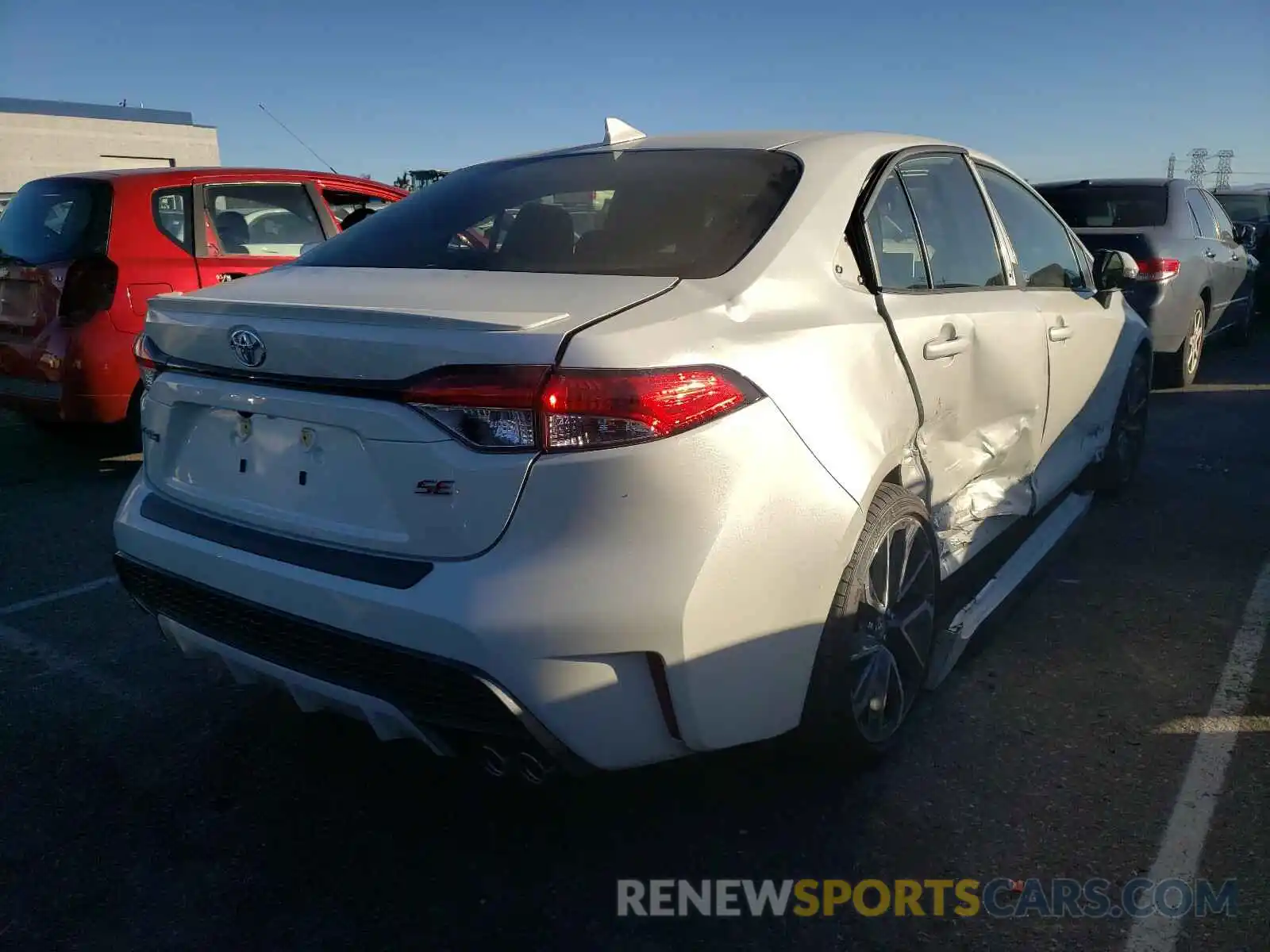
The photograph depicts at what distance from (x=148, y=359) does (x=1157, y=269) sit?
23.4 ft

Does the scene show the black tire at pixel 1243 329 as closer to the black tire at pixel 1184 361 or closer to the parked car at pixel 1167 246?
the parked car at pixel 1167 246

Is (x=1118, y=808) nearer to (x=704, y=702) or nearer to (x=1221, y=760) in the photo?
(x=1221, y=760)

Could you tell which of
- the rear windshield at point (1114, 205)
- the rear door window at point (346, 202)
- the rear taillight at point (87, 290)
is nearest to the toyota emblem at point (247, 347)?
the rear taillight at point (87, 290)

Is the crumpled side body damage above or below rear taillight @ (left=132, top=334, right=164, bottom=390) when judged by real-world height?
below

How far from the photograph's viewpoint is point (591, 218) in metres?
2.79

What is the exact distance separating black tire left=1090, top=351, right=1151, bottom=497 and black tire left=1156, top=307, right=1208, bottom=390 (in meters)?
3.38

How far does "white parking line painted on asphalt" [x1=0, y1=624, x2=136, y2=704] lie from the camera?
325 centimetres

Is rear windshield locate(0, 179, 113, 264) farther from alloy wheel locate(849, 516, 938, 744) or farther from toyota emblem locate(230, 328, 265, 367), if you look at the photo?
alloy wheel locate(849, 516, 938, 744)

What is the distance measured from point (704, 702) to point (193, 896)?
1.19 metres

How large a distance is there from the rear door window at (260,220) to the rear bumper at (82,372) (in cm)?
90

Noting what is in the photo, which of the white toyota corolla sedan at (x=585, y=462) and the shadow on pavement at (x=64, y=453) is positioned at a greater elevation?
the white toyota corolla sedan at (x=585, y=462)

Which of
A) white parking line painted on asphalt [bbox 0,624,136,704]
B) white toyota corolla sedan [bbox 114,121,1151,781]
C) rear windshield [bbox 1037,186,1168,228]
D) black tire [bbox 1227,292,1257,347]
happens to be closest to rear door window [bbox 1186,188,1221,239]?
rear windshield [bbox 1037,186,1168,228]

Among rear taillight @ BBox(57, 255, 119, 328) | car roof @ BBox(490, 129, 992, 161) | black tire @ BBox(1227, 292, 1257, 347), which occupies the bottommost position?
black tire @ BBox(1227, 292, 1257, 347)

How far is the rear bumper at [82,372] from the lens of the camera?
5.40 m
